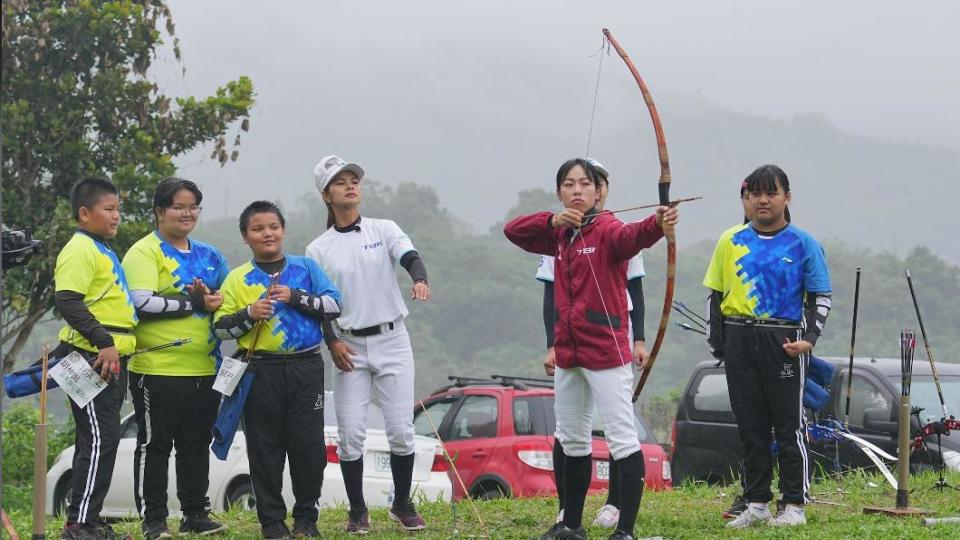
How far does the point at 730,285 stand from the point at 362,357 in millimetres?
1952

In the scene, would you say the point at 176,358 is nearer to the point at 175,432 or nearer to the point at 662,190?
the point at 175,432

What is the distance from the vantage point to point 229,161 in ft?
52.3

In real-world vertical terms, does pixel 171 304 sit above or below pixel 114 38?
below

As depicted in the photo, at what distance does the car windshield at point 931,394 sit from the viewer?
33.9 ft

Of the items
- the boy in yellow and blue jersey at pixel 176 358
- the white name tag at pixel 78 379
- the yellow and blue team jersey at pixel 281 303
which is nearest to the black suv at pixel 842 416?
the yellow and blue team jersey at pixel 281 303

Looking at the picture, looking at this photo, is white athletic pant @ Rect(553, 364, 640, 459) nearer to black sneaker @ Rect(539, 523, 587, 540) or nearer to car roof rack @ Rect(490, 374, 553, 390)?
black sneaker @ Rect(539, 523, 587, 540)

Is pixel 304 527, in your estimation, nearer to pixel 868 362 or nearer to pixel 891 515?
pixel 891 515

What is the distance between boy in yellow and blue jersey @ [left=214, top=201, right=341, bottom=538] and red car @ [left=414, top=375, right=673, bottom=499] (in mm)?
4243

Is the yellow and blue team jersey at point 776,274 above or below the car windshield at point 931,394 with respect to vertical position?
above

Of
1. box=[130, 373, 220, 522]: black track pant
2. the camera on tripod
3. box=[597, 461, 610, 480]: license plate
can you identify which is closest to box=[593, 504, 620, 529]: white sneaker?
box=[130, 373, 220, 522]: black track pant

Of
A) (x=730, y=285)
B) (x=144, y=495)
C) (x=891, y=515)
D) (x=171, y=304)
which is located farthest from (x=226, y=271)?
(x=891, y=515)

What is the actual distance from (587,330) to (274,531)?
1.89 meters

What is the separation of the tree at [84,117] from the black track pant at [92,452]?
9141mm

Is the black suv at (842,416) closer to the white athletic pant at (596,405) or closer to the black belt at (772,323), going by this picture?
the black belt at (772,323)
